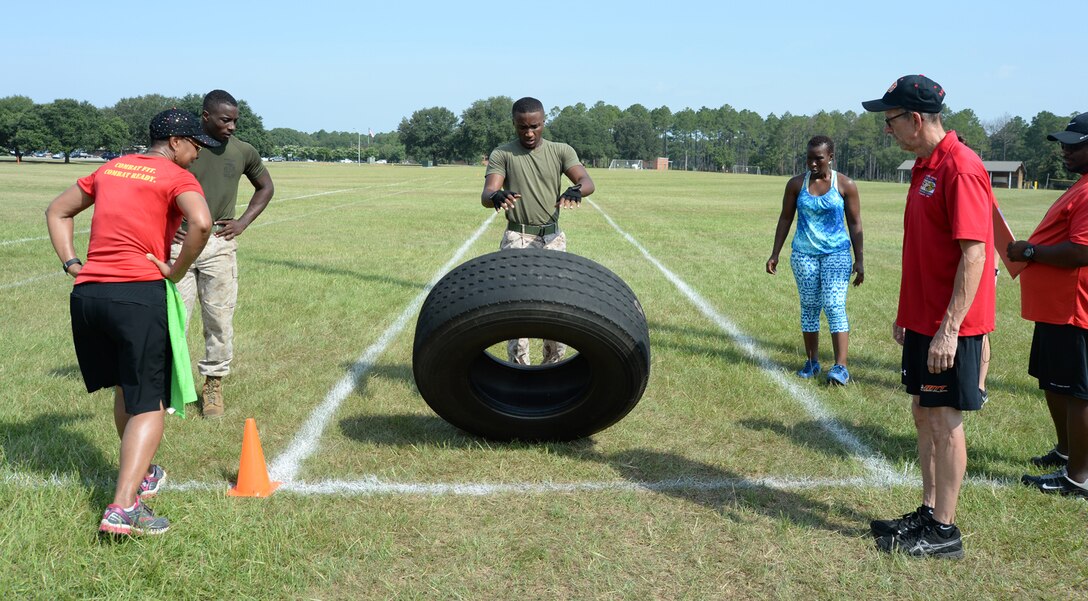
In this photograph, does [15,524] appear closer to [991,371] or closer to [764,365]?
[764,365]

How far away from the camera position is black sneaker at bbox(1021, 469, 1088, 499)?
4.35m

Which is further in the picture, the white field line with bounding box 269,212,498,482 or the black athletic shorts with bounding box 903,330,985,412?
the white field line with bounding box 269,212,498,482

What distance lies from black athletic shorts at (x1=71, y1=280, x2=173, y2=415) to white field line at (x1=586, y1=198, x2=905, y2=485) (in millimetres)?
3820

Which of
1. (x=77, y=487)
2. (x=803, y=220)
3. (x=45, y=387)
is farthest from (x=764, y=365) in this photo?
(x=45, y=387)

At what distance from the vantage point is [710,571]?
11.7ft

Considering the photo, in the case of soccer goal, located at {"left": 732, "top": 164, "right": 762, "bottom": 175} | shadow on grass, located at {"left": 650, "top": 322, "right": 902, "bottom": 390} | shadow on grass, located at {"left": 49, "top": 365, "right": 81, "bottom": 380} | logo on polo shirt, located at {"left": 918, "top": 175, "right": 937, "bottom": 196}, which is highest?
soccer goal, located at {"left": 732, "top": 164, "right": 762, "bottom": 175}

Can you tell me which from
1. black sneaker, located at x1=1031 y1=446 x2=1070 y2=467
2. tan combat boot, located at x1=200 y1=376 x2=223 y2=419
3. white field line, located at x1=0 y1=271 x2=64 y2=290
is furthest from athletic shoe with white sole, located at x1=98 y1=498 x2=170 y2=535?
white field line, located at x1=0 y1=271 x2=64 y2=290

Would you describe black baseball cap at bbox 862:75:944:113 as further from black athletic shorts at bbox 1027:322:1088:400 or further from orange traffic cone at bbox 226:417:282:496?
orange traffic cone at bbox 226:417:282:496

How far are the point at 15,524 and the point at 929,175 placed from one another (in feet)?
14.3

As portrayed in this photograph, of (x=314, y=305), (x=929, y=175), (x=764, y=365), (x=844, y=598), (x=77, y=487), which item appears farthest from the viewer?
(x=314, y=305)

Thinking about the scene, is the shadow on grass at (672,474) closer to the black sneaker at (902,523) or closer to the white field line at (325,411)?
the black sneaker at (902,523)

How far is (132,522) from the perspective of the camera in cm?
370

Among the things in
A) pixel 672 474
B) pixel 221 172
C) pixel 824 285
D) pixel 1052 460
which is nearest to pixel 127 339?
pixel 221 172

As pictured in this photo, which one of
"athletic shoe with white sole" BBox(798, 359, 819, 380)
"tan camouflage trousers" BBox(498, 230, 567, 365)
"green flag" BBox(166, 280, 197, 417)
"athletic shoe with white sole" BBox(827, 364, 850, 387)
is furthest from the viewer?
"athletic shoe with white sole" BBox(798, 359, 819, 380)
